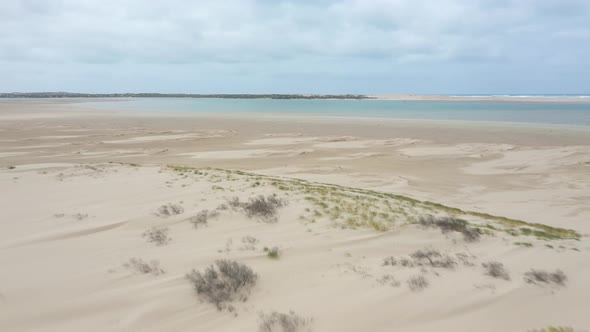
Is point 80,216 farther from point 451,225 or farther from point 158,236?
point 451,225

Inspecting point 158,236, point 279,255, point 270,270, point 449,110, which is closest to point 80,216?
point 158,236

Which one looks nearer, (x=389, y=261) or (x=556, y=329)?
(x=556, y=329)

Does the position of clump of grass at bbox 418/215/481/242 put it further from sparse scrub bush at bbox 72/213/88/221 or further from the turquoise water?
the turquoise water

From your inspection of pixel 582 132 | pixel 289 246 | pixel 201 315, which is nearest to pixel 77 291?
pixel 201 315

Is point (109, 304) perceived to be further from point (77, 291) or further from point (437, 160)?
point (437, 160)

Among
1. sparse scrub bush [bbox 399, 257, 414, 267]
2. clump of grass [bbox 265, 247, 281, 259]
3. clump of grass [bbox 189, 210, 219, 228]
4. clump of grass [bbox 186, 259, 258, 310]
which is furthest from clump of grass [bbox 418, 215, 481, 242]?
clump of grass [bbox 189, 210, 219, 228]
